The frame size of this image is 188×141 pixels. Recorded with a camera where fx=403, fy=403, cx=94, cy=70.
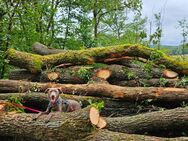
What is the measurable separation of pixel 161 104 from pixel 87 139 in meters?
3.33

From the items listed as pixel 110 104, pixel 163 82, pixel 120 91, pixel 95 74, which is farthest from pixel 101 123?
pixel 95 74

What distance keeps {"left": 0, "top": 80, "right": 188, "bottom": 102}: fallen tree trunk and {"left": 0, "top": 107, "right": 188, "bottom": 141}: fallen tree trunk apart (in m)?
1.16

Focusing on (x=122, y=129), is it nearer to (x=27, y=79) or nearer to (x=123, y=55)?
(x=123, y=55)

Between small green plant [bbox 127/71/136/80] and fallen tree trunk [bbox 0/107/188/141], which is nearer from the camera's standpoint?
→ fallen tree trunk [bbox 0/107/188/141]

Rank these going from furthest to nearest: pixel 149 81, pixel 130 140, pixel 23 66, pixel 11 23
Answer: pixel 11 23
pixel 23 66
pixel 149 81
pixel 130 140

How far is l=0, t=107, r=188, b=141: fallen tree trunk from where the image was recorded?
6559 mm

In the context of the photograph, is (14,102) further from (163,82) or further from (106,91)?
(163,82)

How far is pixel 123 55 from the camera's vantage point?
1084cm

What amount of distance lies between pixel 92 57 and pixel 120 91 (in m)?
1.99

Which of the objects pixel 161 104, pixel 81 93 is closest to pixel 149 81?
pixel 161 104

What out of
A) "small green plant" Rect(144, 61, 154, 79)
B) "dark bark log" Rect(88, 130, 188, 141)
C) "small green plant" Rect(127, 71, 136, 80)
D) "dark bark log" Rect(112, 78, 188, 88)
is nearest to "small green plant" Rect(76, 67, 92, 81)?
"dark bark log" Rect(112, 78, 188, 88)

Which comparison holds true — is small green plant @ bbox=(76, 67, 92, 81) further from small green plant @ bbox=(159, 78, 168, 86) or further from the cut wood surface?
the cut wood surface

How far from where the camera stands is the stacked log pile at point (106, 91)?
22.4ft

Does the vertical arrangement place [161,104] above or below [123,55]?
below
